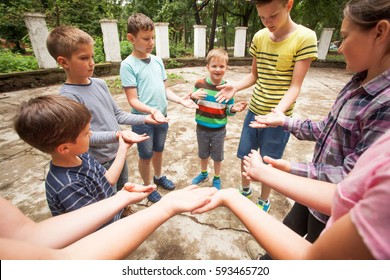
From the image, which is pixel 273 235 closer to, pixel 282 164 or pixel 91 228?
pixel 282 164

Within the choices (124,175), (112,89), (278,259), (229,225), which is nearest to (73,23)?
(112,89)

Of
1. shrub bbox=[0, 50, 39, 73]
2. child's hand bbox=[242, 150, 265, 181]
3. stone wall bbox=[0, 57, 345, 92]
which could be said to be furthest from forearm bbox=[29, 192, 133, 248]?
shrub bbox=[0, 50, 39, 73]

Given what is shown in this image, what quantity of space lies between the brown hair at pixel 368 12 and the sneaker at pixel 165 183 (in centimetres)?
226

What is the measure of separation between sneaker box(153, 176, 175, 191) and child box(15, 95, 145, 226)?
4.49 feet

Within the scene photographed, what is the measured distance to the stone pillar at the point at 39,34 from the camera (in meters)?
6.43

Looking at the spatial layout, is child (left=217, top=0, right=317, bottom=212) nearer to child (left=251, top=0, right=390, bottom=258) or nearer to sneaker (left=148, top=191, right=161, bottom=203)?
child (left=251, top=0, right=390, bottom=258)

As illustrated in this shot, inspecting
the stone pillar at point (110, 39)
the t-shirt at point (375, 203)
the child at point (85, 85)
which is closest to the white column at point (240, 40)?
the stone pillar at point (110, 39)

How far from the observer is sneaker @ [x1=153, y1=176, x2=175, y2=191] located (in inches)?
104

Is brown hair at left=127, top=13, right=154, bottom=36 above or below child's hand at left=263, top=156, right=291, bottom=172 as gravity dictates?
above

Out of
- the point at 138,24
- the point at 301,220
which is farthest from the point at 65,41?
the point at 301,220

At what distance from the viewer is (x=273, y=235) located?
0.84 metres

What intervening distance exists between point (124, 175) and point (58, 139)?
983mm

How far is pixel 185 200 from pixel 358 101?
1.01 m

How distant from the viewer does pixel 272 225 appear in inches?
34.3
